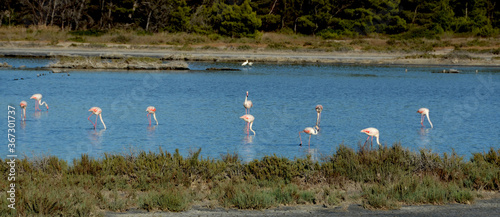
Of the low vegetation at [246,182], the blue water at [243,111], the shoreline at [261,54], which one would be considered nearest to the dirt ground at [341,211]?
the low vegetation at [246,182]

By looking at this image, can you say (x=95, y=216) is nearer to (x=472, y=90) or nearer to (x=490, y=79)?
(x=472, y=90)

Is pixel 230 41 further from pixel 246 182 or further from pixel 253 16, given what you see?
pixel 246 182

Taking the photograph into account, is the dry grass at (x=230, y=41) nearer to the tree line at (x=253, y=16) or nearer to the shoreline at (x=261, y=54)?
the shoreline at (x=261, y=54)

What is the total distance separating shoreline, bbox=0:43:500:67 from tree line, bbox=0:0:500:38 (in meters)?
13.3

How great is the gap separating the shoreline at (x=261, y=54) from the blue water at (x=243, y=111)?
31.5 ft

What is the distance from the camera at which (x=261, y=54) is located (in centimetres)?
5750

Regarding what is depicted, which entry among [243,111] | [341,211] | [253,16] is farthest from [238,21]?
[341,211]

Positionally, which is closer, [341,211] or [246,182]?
[341,211]

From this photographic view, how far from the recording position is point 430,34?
240 feet

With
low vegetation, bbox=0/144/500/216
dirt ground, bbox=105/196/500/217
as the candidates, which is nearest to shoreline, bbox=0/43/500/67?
low vegetation, bbox=0/144/500/216

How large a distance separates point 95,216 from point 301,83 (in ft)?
87.1

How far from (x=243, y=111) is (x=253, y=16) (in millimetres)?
51345

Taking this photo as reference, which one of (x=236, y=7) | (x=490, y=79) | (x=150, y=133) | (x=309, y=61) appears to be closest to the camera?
(x=150, y=133)

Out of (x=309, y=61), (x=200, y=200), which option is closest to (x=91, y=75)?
(x=309, y=61)
